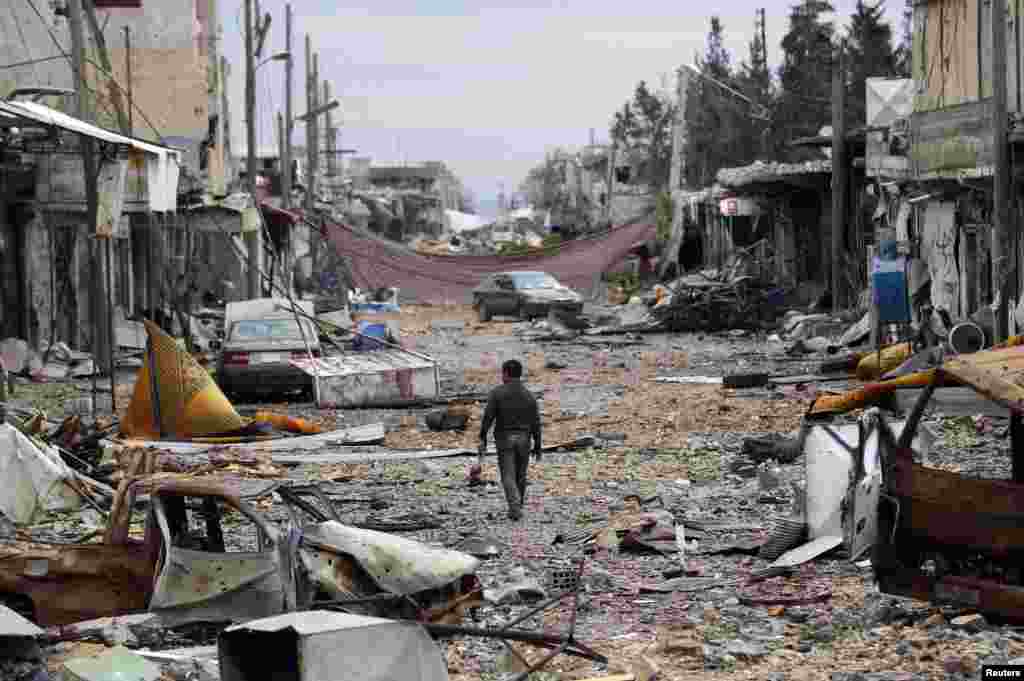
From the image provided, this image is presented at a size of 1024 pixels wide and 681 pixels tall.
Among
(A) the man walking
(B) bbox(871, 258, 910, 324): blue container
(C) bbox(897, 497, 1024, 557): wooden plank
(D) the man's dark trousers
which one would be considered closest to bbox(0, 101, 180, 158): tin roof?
(A) the man walking

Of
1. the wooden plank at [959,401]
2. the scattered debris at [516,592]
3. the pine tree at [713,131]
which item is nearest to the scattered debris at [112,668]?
the scattered debris at [516,592]

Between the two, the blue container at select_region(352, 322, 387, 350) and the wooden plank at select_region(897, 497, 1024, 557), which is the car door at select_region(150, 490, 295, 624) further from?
the blue container at select_region(352, 322, 387, 350)

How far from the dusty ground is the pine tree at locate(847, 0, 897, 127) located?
28.9 m

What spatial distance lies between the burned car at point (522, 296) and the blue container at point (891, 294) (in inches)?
684

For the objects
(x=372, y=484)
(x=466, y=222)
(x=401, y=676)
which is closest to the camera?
(x=401, y=676)

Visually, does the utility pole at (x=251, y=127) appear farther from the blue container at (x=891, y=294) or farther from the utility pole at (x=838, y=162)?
the blue container at (x=891, y=294)

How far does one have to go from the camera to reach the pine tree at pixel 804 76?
55.8 meters

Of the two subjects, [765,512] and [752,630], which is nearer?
[752,630]

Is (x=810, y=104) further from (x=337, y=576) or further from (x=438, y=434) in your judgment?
(x=337, y=576)

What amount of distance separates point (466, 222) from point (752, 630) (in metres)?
150

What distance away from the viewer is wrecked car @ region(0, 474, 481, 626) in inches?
385

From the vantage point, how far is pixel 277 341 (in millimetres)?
25031

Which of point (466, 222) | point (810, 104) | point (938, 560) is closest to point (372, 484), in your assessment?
point (938, 560)

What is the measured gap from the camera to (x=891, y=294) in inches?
1084
